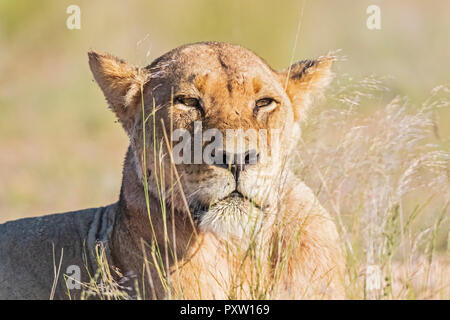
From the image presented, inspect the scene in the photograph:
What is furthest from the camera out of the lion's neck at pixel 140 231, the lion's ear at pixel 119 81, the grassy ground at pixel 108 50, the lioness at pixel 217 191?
the grassy ground at pixel 108 50

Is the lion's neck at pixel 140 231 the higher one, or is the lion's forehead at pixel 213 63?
the lion's forehead at pixel 213 63

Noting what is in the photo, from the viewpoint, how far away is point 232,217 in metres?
3.44

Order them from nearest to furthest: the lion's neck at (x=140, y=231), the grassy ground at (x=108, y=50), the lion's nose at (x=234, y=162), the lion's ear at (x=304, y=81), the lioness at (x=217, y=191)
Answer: the lion's nose at (x=234, y=162) → the lioness at (x=217, y=191) → the lion's neck at (x=140, y=231) → the lion's ear at (x=304, y=81) → the grassy ground at (x=108, y=50)

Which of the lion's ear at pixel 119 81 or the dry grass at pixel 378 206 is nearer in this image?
the dry grass at pixel 378 206

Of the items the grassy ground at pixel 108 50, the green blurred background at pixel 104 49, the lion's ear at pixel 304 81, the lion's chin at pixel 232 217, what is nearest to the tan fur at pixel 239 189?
the lion's chin at pixel 232 217

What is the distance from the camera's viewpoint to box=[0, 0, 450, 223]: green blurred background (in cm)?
1156

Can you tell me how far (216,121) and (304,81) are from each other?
0.85 m

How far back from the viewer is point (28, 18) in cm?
1346

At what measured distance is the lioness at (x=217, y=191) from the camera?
343cm

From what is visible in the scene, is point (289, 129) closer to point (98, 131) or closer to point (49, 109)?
point (98, 131)

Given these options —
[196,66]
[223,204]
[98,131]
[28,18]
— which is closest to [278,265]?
[223,204]

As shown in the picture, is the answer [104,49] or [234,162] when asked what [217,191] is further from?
[104,49]

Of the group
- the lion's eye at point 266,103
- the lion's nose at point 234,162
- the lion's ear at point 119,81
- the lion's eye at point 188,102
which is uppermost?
the lion's ear at point 119,81

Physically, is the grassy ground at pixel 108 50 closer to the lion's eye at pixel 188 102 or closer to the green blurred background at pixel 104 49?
the green blurred background at pixel 104 49
